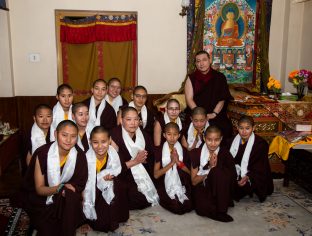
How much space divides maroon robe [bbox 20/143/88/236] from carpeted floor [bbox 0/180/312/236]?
0.25 metres

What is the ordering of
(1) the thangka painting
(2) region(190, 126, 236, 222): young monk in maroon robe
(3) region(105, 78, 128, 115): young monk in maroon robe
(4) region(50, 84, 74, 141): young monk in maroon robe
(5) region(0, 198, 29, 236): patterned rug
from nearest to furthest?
(5) region(0, 198, 29, 236): patterned rug, (2) region(190, 126, 236, 222): young monk in maroon robe, (4) region(50, 84, 74, 141): young monk in maroon robe, (3) region(105, 78, 128, 115): young monk in maroon robe, (1) the thangka painting

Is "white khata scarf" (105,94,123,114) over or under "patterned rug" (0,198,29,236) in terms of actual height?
over

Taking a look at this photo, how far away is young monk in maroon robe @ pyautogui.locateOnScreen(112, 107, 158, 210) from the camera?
3.16m

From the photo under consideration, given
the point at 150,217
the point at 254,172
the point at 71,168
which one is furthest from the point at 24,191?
the point at 254,172

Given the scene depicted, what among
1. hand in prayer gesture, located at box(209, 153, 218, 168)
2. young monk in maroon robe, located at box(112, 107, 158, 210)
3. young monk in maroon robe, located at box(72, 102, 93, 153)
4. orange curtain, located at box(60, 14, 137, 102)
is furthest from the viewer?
orange curtain, located at box(60, 14, 137, 102)

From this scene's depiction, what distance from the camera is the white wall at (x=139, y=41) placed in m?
5.42

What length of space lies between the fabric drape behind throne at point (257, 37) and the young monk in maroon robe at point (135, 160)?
226cm

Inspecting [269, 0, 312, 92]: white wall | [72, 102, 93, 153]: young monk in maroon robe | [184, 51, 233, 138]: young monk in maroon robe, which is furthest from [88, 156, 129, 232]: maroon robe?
[269, 0, 312, 92]: white wall

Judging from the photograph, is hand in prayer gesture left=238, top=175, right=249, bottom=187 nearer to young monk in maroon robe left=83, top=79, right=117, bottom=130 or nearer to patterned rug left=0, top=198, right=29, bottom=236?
young monk in maroon robe left=83, top=79, right=117, bottom=130

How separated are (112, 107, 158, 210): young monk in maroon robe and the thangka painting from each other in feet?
9.88

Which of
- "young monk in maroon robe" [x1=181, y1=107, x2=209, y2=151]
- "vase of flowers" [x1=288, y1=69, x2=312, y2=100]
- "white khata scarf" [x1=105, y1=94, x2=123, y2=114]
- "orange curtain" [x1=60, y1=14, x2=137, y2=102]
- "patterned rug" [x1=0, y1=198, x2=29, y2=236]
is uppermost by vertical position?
"orange curtain" [x1=60, y1=14, x2=137, y2=102]

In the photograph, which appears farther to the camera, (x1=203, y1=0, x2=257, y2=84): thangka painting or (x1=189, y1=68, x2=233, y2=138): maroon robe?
(x1=203, y1=0, x2=257, y2=84): thangka painting

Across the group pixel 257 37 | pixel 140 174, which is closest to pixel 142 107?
pixel 140 174

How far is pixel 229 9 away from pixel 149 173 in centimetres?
370
